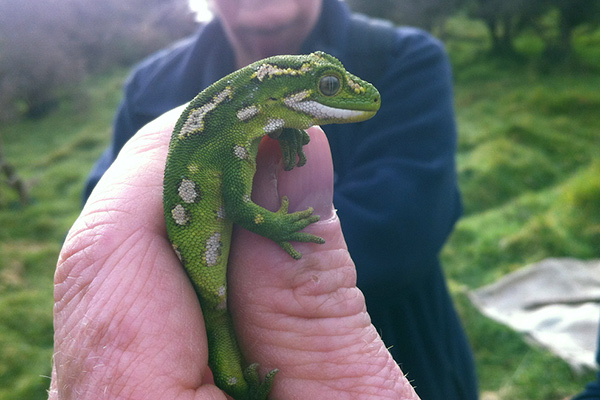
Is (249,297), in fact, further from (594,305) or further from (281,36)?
(594,305)

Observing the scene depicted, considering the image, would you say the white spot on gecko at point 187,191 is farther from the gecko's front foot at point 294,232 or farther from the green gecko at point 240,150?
the gecko's front foot at point 294,232

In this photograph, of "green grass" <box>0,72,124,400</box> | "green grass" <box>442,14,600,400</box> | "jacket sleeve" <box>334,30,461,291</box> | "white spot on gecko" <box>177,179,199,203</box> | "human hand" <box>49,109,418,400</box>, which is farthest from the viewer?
"green grass" <box>442,14,600,400</box>

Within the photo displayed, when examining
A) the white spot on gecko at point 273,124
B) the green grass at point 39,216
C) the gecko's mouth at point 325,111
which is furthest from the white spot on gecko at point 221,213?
the green grass at point 39,216

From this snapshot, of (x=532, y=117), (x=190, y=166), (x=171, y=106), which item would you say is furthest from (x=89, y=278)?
(x=532, y=117)

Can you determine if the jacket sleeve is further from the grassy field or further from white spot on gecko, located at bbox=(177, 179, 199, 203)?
the grassy field

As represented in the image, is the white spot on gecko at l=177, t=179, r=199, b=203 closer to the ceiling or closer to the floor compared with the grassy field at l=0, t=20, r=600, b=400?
closer to the ceiling

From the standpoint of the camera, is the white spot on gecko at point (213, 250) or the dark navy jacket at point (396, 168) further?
the dark navy jacket at point (396, 168)

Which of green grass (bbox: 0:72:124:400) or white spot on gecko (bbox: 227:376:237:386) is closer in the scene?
white spot on gecko (bbox: 227:376:237:386)

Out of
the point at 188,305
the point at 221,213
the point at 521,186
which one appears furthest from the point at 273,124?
the point at 521,186

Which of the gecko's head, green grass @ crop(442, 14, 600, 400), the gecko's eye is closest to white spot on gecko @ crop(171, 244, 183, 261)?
the gecko's head
